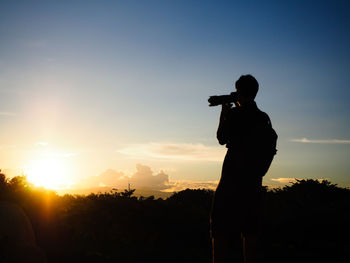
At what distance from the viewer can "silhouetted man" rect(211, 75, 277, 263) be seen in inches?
156

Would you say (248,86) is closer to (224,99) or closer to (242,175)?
(224,99)

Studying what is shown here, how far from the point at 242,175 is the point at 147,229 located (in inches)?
228

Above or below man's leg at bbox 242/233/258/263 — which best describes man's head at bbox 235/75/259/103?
above

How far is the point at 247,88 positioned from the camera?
4227mm

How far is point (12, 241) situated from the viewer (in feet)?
19.6

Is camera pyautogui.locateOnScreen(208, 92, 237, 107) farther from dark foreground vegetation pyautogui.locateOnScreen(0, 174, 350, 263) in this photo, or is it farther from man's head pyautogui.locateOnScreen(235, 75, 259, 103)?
dark foreground vegetation pyautogui.locateOnScreen(0, 174, 350, 263)

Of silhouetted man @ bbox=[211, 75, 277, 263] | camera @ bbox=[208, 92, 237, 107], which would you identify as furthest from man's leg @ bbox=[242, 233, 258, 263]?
camera @ bbox=[208, 92, 237, 107]

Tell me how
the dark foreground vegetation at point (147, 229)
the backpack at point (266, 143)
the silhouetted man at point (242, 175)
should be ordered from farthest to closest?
the dark foreground vegetation at point (147, 229) → the backpack at point (266, 143) → the silhouetted man at point (242, 175)

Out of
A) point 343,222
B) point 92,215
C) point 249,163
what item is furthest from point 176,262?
point 343,222

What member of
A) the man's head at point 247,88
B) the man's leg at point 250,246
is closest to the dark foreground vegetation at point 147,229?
the man's leg at point 250,246

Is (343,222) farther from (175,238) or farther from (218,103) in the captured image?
(218,103)

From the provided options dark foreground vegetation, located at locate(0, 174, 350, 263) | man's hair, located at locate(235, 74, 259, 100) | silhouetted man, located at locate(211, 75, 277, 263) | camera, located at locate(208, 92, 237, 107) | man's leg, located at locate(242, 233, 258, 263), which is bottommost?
dark foreground vegetation, located at locate(0, 174, 350, 263)

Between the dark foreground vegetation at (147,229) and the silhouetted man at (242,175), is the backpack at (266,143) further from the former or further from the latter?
the dark foreground vegetation at (147,229)

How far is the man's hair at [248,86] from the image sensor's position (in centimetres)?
423
